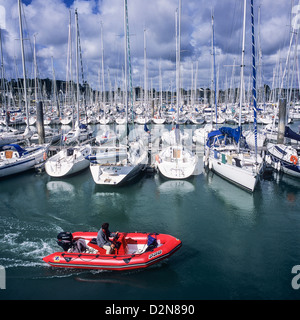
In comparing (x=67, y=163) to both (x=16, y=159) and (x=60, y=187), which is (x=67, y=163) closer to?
(x=60, y=187)

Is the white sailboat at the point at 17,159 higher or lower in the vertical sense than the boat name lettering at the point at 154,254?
higher

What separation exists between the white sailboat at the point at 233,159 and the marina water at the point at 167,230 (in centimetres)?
78

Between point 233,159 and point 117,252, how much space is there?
11492mm

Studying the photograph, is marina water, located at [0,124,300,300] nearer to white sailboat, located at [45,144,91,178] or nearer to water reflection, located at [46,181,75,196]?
water reflection, located at [46,181,75,196]

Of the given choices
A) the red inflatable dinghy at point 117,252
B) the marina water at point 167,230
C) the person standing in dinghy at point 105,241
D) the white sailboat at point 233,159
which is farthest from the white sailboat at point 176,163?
the person standing in dinghy at point 105,241

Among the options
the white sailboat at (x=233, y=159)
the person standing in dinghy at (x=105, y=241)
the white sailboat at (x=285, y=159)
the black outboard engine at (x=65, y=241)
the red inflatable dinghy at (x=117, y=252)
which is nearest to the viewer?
the red inflatable dinghy at (x=117, y=252)

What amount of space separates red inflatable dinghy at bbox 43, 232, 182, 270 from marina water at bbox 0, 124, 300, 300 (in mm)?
514

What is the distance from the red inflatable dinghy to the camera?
31.0 ft

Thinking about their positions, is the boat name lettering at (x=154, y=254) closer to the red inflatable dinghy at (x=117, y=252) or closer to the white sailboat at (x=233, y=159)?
the red inflatable dinghy at (x=117, y=252)

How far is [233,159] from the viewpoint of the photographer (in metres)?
18.4

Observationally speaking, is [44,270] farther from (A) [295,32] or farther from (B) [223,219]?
(A) [295,32]

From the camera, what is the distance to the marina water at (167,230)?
9.08 m

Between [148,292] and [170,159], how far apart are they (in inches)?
497
